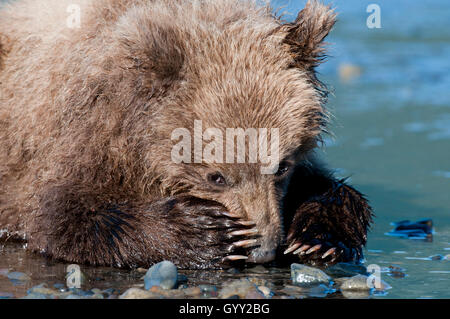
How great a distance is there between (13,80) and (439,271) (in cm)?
411

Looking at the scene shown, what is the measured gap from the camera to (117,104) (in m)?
5.89

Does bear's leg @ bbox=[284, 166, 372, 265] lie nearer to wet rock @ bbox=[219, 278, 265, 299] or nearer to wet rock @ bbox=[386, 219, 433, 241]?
wet rock @ bbox=[386, 219, 433, 241]

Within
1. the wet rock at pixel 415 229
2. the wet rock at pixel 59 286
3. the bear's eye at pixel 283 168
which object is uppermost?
the bear's eye at pixel 283 168

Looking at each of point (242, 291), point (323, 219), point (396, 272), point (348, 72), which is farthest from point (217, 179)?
Answer: point (348, 72)

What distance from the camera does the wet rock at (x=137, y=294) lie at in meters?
4.90

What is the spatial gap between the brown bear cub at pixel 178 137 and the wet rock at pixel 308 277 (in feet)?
0.73

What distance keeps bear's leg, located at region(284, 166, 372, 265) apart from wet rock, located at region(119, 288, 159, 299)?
157cm

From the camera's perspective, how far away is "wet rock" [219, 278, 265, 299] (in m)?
4.99

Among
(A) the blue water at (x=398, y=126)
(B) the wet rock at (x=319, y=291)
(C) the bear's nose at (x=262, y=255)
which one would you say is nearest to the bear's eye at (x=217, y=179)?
(C) the bear's nose at (x=262, y=255)

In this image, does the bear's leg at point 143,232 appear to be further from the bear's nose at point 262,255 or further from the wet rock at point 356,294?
the wet rock at point 356,294

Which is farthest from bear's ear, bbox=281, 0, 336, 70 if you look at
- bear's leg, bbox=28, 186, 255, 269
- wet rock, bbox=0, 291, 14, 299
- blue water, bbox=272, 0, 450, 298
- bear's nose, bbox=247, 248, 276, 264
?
wet rock, bbox=0, 291, 14, 299
